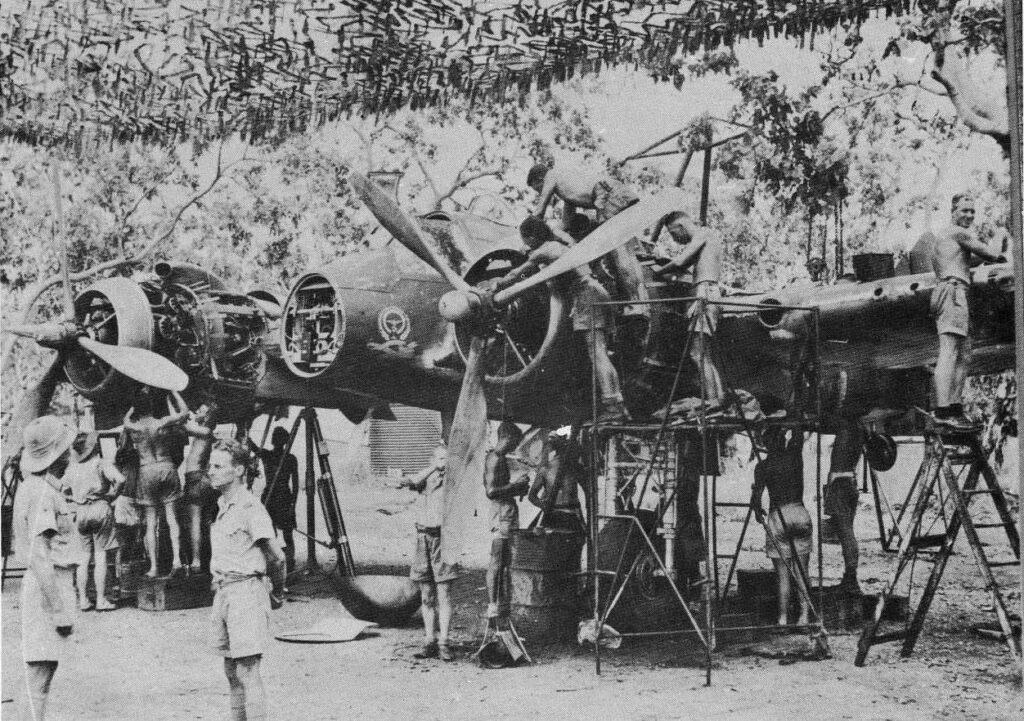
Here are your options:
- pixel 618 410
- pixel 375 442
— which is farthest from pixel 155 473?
pixel 618 410

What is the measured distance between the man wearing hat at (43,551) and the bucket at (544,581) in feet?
9.37

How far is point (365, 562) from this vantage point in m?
7.85

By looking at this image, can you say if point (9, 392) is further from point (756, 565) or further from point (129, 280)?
point (756, 565)

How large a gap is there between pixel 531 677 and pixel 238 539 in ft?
6.73

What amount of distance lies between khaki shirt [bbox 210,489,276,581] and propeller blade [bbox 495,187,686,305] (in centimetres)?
249

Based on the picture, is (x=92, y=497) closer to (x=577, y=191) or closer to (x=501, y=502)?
(x=501, y=502)

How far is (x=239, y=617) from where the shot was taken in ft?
17.5

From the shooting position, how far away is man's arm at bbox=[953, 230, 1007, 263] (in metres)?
5.70

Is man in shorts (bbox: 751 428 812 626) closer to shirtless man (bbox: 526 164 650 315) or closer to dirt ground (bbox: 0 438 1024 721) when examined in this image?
dirt ground (bbox: 0 438 1024 721)

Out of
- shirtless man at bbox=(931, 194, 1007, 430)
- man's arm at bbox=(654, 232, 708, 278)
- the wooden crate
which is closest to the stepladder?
shirtless man at bbox=(931, 194, 1007, 430)

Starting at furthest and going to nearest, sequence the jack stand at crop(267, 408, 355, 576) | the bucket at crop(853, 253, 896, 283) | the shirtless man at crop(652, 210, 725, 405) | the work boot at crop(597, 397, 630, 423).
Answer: the jack stand at crop(267, 408, 355, 576) → the work boot at crop(597, 397, 630, 423) → the shirtless man at crop(652, 210, 725, 405) → the bucket at crop(853, 253, 896, 283)

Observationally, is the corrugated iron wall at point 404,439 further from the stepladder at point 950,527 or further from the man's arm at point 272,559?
the stepladder at point 950,527

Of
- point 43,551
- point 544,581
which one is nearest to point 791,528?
point 544,581

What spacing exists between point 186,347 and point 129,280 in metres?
0.87
